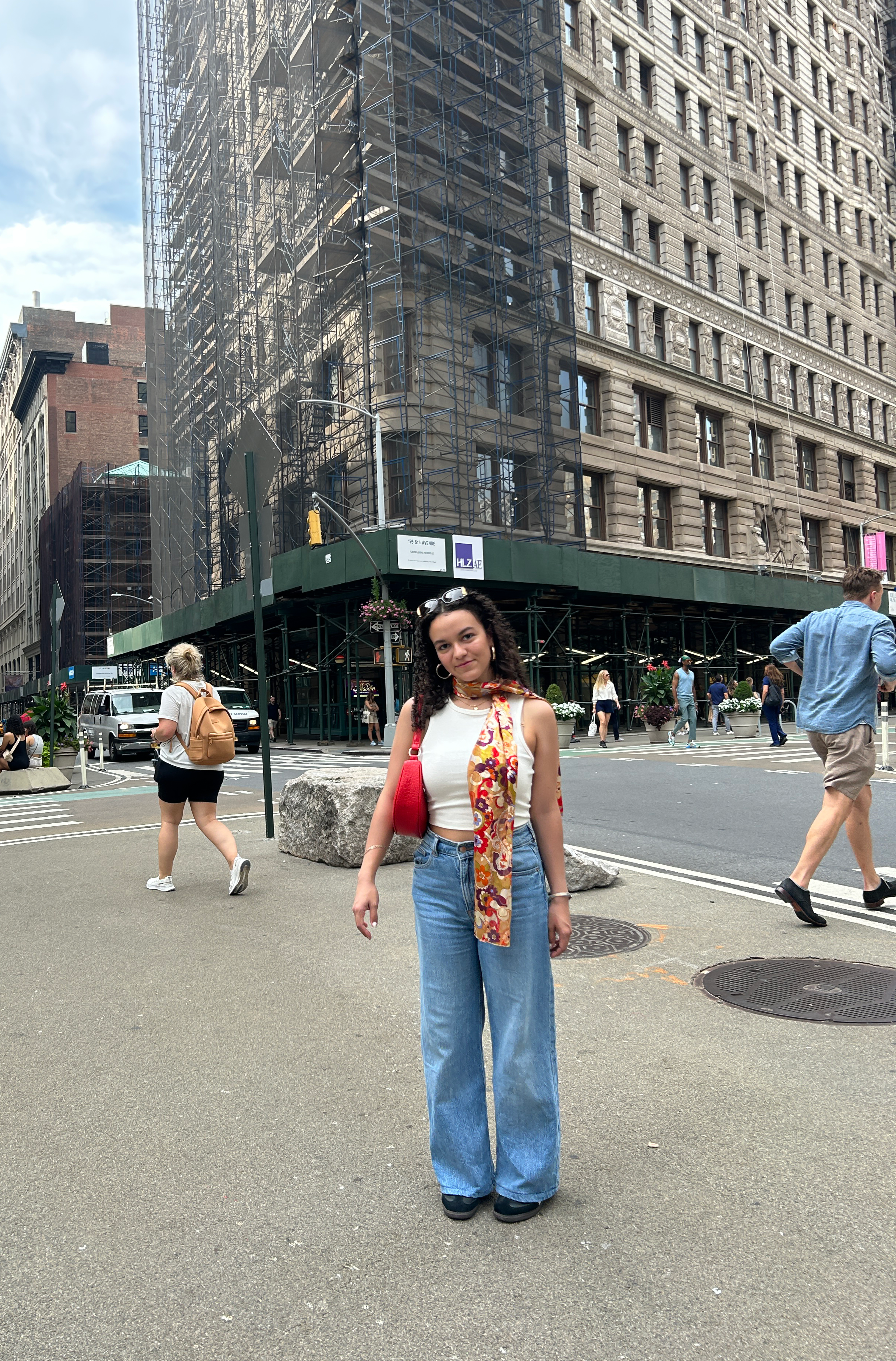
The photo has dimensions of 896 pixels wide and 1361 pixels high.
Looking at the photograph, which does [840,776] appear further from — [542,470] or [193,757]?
[542,470]

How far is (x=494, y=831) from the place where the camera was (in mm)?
2846

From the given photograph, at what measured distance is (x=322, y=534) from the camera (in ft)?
108

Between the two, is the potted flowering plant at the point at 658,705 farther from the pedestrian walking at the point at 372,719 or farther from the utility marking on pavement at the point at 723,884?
the utility marking on pavement at the point at 723,884

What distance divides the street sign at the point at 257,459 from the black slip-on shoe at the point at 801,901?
5621 mm

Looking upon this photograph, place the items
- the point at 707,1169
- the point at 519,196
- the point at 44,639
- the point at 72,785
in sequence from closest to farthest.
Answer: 1. the point at 707,1169
2. the point at 72,785
3. the point at 519,196
4. the point at 44,639

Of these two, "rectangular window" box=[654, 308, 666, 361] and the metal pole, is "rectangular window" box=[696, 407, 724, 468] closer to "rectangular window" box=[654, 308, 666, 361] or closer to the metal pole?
"rectangular window" box=[654, 308, 666, 361]

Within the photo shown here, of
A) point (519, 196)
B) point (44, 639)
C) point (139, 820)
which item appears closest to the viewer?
point (139, 820)

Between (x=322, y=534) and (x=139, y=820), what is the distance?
21068 millimetres

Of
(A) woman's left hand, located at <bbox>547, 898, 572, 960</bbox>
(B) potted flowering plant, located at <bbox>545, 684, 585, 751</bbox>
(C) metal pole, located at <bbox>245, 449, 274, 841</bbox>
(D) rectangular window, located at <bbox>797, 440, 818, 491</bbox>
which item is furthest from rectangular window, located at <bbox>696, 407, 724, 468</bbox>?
(A) woman's left hand, located at <bbox>547, 898, 572, 960</bbox>

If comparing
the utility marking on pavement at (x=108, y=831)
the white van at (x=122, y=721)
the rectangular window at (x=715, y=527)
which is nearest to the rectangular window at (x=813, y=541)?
the rectangular window at (x=715, y=527)

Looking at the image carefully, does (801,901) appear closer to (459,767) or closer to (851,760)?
(851,760)

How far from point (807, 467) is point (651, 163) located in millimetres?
15409

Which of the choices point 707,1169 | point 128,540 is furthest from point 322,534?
point 128,540

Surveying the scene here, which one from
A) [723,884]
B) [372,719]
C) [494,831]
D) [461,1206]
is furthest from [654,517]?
[461,1206]
